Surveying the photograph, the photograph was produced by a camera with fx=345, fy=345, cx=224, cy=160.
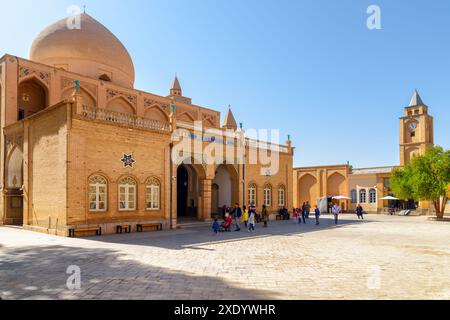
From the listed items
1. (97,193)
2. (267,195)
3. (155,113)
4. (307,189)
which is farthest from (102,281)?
(307,189)

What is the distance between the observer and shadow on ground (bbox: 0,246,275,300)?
6598 millimetres

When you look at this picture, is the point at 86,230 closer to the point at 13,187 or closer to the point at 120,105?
the point at 13,187

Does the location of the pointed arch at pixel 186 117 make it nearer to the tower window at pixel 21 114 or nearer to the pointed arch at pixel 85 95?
the pointed arch at pixel 85 95

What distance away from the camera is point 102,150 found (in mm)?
16625

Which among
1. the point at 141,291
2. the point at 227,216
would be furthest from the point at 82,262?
the point at 227,216

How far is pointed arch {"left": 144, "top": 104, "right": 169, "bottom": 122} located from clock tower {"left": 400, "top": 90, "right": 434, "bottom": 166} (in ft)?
115

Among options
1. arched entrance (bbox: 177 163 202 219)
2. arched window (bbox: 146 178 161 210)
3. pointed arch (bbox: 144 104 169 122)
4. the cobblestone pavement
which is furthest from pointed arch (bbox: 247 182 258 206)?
the cobblestone pavement

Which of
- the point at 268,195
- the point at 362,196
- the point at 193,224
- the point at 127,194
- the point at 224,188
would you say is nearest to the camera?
the point at 127,194

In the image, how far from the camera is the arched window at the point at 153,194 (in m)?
18.5

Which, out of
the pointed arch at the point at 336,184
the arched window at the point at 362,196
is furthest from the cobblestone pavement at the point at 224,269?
the pointed arch at the point at 336,184

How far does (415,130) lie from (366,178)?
42.5 feet

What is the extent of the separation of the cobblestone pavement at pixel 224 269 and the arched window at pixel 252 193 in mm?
11752

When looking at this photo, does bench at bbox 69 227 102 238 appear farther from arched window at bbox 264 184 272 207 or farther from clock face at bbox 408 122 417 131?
clock face at bbox 408 122 417 131

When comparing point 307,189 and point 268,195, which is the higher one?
point 268,195
